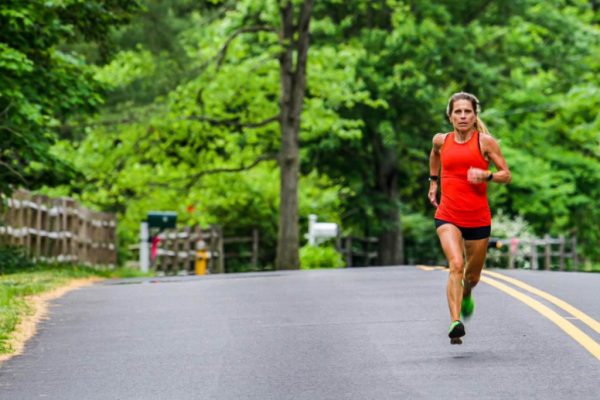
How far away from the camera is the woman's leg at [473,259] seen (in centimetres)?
1051

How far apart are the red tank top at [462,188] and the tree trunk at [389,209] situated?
27.8 m

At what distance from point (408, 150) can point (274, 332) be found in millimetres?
25813

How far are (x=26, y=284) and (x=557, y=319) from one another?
27.1ft

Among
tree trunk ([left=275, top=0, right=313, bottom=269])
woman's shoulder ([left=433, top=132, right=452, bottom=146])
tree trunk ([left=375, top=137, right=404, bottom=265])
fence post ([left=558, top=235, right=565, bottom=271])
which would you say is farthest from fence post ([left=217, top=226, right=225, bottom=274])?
woman's shoulder ([left=433, top=132, right=452, bottom=146])

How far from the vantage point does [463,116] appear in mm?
10258

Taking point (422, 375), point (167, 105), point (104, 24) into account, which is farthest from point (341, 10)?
point (422, 375)

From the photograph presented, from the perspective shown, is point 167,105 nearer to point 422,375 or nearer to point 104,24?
point 104,24

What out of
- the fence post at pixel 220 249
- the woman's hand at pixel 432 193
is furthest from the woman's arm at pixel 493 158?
the fence post at pixel 220 249

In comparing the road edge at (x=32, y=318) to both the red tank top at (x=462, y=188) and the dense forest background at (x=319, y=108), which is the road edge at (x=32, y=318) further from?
the dense forest background at (x=319, y=108)

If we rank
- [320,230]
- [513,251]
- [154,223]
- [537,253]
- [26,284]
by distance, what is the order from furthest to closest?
[537,253] < [513,251] < [320,230] < [154,223] < [26,284]

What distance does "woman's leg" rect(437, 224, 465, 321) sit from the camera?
10195 mm

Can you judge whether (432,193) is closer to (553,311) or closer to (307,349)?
(307,349)

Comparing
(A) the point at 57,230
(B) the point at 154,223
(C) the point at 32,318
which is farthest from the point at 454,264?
(B) the point at 154,223

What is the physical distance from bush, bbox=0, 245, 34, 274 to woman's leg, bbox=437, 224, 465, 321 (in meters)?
11.9
